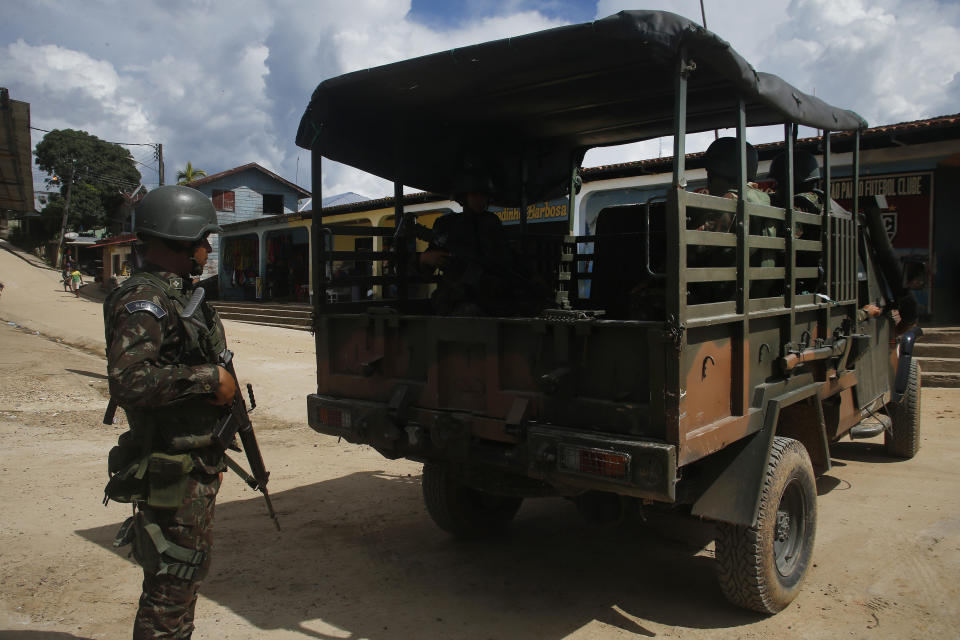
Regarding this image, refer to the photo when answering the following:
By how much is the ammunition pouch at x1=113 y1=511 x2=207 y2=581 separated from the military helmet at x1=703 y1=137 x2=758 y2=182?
9.71 ft

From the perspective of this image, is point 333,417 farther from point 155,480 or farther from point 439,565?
point 155,480

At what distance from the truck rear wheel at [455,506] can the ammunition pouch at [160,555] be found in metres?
1.78

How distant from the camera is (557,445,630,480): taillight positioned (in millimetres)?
2713

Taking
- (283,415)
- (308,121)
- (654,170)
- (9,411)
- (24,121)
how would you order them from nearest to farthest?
(308,121)
(9,411)
(283,415)
(24,121)
(654,170)

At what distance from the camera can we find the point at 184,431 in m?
2.68

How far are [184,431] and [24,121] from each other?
10.2m

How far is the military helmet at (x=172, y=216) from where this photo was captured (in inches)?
106

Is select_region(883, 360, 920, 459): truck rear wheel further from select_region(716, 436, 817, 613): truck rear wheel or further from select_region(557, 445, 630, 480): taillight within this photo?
select_region(557, 445, 630, 480): taillight

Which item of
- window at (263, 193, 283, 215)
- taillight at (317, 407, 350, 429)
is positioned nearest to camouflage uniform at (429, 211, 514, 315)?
taillight at (317, 407, 350, 429)

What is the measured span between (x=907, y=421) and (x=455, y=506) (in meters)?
4.19

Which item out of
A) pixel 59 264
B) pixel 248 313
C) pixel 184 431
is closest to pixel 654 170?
pixel 184 431

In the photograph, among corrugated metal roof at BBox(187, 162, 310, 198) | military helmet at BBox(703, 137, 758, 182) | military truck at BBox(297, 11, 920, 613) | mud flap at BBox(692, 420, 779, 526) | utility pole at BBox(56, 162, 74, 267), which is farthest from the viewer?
utility pole at BBox(56, 162, 74, 267)

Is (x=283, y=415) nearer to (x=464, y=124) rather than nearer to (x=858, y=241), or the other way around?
(x=464, y=124)

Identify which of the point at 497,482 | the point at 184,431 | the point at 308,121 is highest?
the point at 308,121
